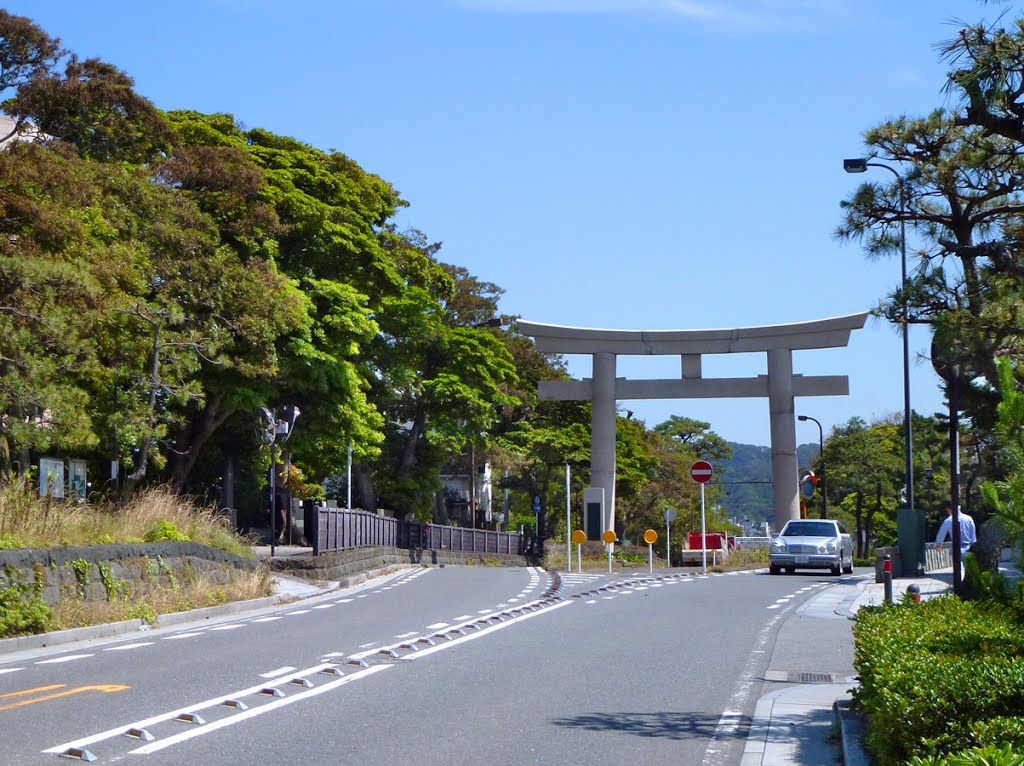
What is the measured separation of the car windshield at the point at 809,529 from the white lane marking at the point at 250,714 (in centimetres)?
2405

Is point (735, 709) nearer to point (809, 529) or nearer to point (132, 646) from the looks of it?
point (132, 646)

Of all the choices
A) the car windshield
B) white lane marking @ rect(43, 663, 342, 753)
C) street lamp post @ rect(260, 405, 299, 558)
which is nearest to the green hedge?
white lane marking @ rect(43, 663, 342, 753)

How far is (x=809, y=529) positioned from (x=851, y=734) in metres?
27.0

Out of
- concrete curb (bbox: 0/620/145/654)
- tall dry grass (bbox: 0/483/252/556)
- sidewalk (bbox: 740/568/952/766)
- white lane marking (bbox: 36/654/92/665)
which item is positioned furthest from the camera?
tall dry grass (bbox: 0/483/252/556)

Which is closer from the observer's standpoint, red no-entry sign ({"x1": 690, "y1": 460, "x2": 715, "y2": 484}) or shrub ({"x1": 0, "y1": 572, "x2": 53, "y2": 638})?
shrub ({"x1": 0, "y1": 572, "x2": 53, "y2": 638})

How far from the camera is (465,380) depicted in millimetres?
49156

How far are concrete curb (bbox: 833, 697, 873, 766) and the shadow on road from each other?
71 cm

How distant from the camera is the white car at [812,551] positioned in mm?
33031

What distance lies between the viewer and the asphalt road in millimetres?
8266

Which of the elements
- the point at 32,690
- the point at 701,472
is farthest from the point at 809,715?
the point at 701,472

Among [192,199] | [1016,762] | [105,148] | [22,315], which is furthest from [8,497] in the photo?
[1016,762]

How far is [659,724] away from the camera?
9.41m

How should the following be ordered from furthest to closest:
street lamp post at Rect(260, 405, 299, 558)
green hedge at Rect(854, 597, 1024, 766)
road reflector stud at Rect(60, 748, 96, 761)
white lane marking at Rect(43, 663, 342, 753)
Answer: street lamp post at Rect(260, 405, 299, 558), white lane marking at Rect(43, 663, 342, 753), road reflector stud at Rect(60, 748, 96, 761), green hedge at Rect(854, 597, 1024, 766)

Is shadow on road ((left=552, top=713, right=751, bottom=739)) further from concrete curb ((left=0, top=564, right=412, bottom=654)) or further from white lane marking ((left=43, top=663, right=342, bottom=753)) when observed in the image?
concrete curb ((left=0, top=564, right=412, bottom=654))
